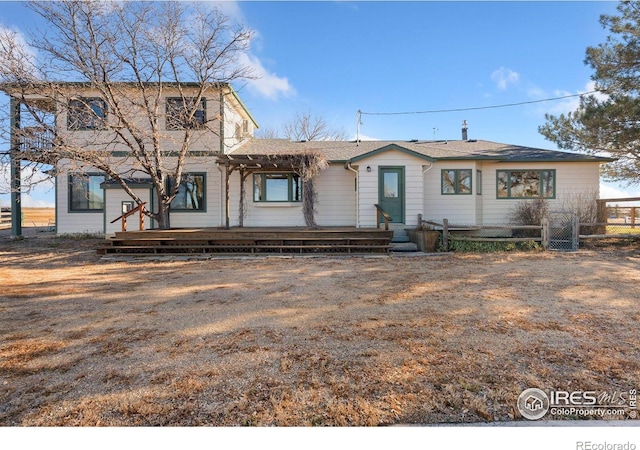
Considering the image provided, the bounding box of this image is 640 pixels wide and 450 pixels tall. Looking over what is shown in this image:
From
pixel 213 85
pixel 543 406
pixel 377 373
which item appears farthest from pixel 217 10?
pixel 543 406

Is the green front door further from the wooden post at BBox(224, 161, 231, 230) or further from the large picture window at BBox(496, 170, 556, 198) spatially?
the wooden post at BBox(224, 161, 231, 230)

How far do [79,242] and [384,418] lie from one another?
531 inches

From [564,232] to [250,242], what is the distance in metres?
10.9

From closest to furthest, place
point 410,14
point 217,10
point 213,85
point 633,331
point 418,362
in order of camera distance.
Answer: point 418,362, point 633,331, point 410,14, point 217,10, point 213,85

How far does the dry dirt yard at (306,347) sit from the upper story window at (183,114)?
21.4ft

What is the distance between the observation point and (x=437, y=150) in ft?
43.3

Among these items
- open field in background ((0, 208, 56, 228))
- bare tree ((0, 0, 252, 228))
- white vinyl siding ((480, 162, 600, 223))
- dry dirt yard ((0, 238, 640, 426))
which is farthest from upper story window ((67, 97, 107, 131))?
open field in background ((0, 208, 56, 228))

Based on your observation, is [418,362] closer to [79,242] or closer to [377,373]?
[377,373]

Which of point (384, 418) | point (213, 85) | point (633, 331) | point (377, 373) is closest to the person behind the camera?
point (384, 418)

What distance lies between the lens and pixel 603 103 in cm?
1084

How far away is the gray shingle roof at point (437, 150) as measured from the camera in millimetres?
11969

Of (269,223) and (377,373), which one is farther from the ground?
(269,223)

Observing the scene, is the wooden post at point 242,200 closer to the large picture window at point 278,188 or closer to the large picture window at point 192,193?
the large picture window at point 278,188

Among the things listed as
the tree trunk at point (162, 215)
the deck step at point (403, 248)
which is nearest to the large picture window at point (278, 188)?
the tree trunk at point (162, 215)
